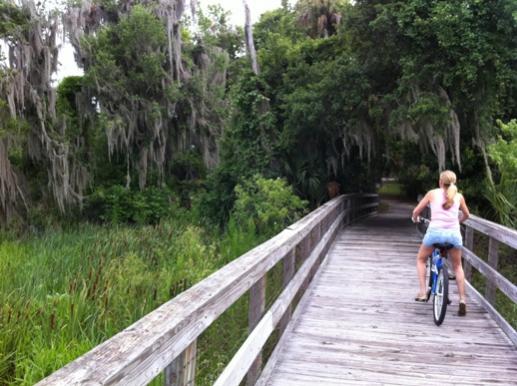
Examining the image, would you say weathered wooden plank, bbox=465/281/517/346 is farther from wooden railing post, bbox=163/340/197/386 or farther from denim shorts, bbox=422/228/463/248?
wooden railing post, bbox=163/340/197/386

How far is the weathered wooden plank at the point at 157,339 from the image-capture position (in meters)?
1.45

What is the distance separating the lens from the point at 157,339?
178 centimetres

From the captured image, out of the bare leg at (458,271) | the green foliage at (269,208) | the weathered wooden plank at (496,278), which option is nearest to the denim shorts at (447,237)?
the bare leg at (458,271)

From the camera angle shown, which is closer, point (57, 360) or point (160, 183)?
point (57, 360)

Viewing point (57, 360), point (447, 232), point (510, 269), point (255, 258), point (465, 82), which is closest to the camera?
point (255, 258)

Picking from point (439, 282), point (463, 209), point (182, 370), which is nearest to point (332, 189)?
point (463, 209)

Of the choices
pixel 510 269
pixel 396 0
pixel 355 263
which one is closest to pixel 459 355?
pixel 355 263

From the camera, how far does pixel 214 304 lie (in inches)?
99.5

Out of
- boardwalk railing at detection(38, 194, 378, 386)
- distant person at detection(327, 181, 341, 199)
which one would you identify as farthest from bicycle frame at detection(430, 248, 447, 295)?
distant person at detection(327, 181, 341, 199)

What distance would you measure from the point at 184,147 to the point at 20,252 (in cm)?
1376

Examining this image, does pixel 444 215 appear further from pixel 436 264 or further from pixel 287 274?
pixel 287 274

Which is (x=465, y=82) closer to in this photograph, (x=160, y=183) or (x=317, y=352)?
(x=317, y=352)

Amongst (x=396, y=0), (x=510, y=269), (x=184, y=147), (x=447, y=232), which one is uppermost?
(x=396, y=0)

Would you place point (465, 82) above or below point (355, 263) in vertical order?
above
